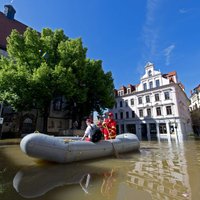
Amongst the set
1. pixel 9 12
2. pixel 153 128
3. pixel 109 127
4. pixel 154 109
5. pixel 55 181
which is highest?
pixel 9 12

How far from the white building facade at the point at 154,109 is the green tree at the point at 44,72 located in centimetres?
1352

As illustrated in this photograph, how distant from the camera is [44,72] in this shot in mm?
13477

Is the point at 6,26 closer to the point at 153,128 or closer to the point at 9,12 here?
the point at 9,12

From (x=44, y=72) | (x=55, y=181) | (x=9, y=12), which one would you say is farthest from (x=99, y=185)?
(x=9, y=12)

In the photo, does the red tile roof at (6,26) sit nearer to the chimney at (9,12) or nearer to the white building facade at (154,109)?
the chimney at (9,12)

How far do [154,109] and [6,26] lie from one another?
3007 centimetres

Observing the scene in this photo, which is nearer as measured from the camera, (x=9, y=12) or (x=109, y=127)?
(x=109, y=127)

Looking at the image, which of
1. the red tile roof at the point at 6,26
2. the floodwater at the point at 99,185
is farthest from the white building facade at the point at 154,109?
the red tile roof at the point at 6,26

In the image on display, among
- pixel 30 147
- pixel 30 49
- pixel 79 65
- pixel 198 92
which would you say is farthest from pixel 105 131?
pixel 198 92

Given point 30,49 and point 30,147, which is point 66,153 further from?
point 30,49

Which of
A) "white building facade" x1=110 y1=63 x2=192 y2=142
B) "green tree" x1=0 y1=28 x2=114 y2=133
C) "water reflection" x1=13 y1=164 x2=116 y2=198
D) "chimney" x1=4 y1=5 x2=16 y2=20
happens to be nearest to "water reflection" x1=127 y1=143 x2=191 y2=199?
"water reflection" x1=13 y1=164 x2=116 y2=198

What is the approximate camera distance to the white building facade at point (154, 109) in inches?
A: 1040

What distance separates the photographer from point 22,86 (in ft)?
45.4

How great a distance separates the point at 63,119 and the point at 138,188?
77.6ft
